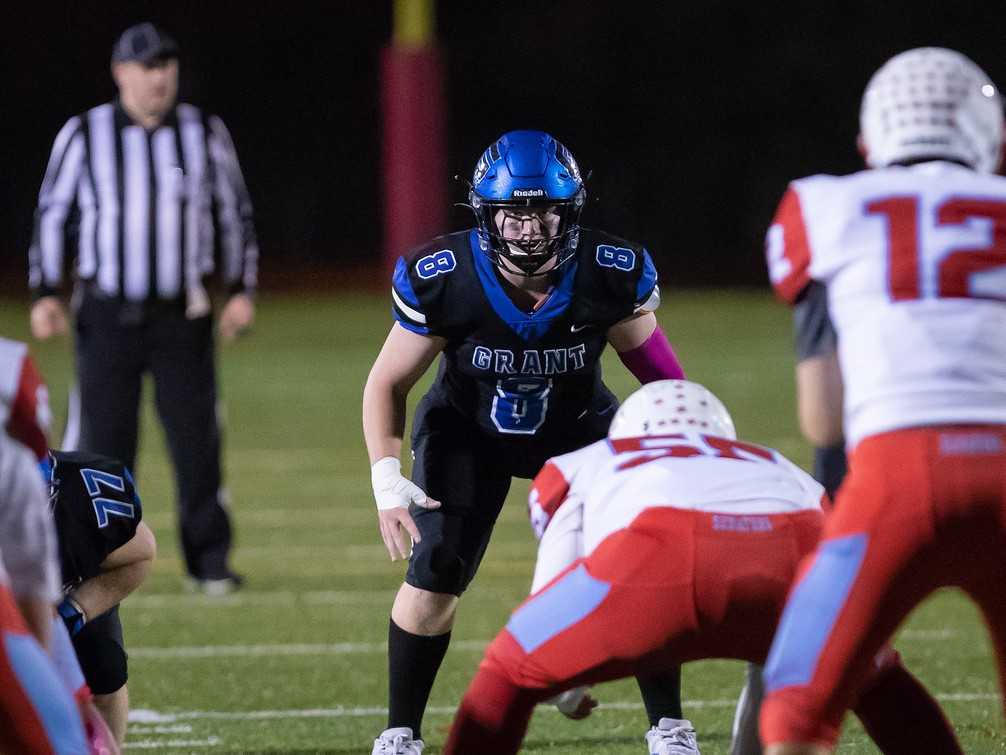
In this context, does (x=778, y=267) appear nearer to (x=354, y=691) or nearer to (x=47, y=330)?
(x=354, y=691)

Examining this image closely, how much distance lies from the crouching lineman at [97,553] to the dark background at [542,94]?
18.3 meters

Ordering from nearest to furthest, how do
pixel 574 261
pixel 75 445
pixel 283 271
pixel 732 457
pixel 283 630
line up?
pixel 732 457 → pixel 574 261 → pixel 283 630 → pixel 75 445 → pixel 283 271

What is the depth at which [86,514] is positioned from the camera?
3.30 m

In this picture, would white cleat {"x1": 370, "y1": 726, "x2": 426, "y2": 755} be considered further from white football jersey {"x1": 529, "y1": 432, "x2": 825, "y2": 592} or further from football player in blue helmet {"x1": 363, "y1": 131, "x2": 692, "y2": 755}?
white football jersey {"x1": 529, "y1": 432, "x2": 825, "y2": 592}

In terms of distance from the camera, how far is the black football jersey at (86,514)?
3.29 m

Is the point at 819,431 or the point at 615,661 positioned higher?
the point at 819,431

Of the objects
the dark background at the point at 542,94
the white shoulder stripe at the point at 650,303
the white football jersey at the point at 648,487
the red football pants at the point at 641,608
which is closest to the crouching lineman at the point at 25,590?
the red football pants at the point at 641,608

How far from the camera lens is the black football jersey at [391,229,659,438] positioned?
361 centimetres

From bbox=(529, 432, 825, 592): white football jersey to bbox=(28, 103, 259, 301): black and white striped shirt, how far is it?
128 inches

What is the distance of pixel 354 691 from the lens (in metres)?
4.53

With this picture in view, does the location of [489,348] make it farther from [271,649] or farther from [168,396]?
[168,396]

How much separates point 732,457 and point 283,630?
→ 2.71m

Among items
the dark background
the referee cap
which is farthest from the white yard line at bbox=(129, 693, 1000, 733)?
the dark background

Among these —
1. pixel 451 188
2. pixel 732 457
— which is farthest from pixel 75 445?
pixel 451 188
